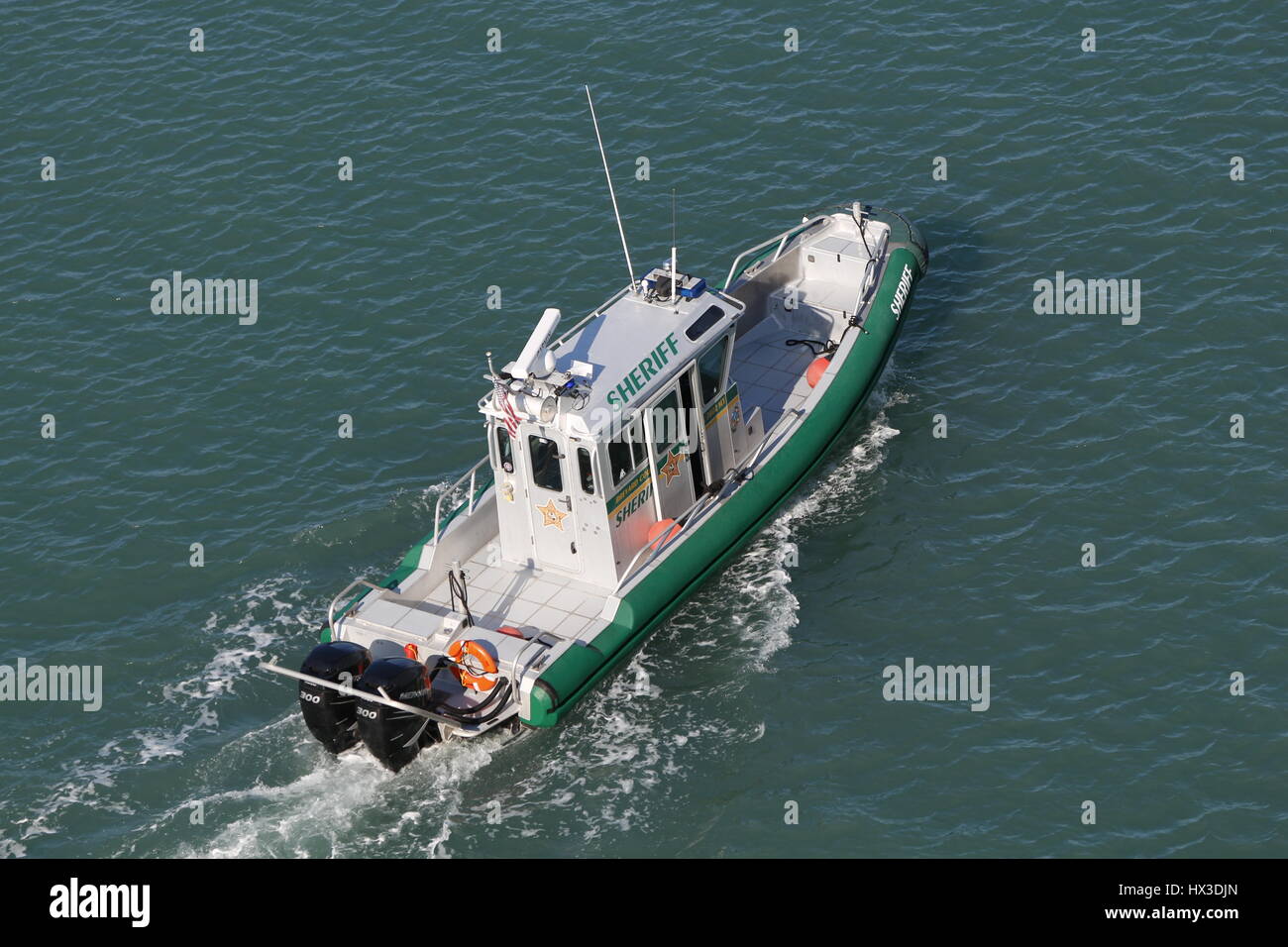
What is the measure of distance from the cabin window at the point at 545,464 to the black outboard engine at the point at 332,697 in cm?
382

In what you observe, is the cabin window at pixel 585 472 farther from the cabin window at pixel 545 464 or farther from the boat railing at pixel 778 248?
the boat railing at pixel 778 248

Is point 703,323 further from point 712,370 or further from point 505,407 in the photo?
point 505,407

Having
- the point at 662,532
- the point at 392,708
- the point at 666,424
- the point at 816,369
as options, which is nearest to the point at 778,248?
the point at 816,369

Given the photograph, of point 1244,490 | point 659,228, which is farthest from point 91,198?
point 1244,490

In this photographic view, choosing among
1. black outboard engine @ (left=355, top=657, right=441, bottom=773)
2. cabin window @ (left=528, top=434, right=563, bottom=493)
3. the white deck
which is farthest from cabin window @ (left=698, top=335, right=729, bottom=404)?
black outboard engine @ (left=355, top=657, right=441, bottom=773)

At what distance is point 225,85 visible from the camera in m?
41.8

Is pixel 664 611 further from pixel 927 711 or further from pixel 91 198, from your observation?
pixel 91 198

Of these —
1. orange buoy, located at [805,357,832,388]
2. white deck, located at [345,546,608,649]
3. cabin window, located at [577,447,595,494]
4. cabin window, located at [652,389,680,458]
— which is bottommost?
white deck, located at [345,546,608,649]

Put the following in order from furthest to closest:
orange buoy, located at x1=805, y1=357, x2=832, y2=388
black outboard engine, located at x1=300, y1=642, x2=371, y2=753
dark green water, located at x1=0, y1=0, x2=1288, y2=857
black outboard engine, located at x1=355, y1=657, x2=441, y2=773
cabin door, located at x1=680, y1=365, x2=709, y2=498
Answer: orange buoy, located at x1=805, y1=357, x2=832, y2=388, cabin door, located at x1=680, y1=365, x2=709, y2=498, dark green water, located at x1=0, y1=0, x2=1288, y2=857, black outboard engine, located at x1=300, y1=642, x2=371, y2=753, black outboard engine, located at x1=355, y1=657, x2=441, y2=773

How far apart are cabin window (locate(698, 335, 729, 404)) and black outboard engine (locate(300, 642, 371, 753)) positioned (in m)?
6.90

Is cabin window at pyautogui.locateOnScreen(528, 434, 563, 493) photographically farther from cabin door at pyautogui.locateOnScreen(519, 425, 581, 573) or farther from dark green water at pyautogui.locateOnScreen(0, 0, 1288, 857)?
dark green water at pyautogui.locateOnScreen(0, 0, 1288, 857)

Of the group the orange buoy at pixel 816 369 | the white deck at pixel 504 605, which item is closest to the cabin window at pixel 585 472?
the white deck at pixel 504 605

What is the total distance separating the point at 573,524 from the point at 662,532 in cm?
144

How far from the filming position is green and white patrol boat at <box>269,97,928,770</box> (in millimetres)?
25891
